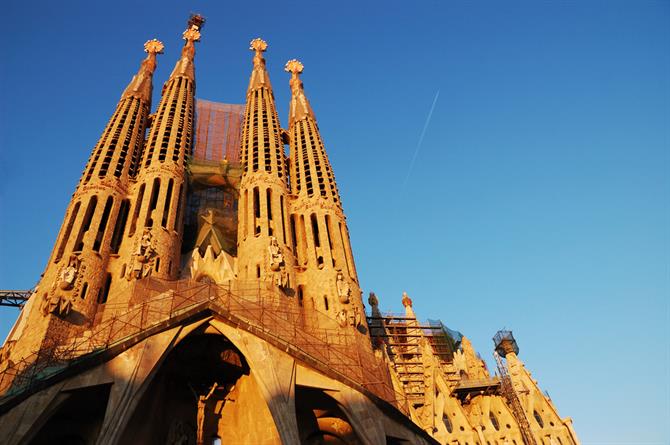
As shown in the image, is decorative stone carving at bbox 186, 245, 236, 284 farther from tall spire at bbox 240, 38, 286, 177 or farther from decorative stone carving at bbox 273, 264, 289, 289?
tall spire at bbox 240, 38, 286, 177

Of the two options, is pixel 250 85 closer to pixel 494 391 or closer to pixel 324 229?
Answer: pixel 324 229

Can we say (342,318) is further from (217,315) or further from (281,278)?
(217,315)

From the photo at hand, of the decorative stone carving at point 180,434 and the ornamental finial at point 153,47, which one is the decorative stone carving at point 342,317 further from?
the ornamental finial at point 153,47

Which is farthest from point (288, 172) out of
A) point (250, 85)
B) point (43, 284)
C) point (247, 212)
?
point (43, 284)

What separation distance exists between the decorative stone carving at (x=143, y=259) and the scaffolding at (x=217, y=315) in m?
1.15

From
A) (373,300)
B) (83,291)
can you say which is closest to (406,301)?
(373,300)

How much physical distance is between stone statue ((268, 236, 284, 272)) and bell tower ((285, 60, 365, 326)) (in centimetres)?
239

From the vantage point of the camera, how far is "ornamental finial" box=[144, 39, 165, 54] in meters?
43.3

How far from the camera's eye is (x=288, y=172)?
36.8 m

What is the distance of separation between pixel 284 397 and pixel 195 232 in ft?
54.1

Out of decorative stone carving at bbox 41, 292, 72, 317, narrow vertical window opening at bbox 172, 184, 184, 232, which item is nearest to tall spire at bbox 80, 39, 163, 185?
narrow vertical window opening at bbox 172, 184, 184, 232

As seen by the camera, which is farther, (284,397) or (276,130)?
(276,130)

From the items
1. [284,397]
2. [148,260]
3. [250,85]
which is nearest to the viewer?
[284,397]

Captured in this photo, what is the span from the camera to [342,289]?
25891 mm
